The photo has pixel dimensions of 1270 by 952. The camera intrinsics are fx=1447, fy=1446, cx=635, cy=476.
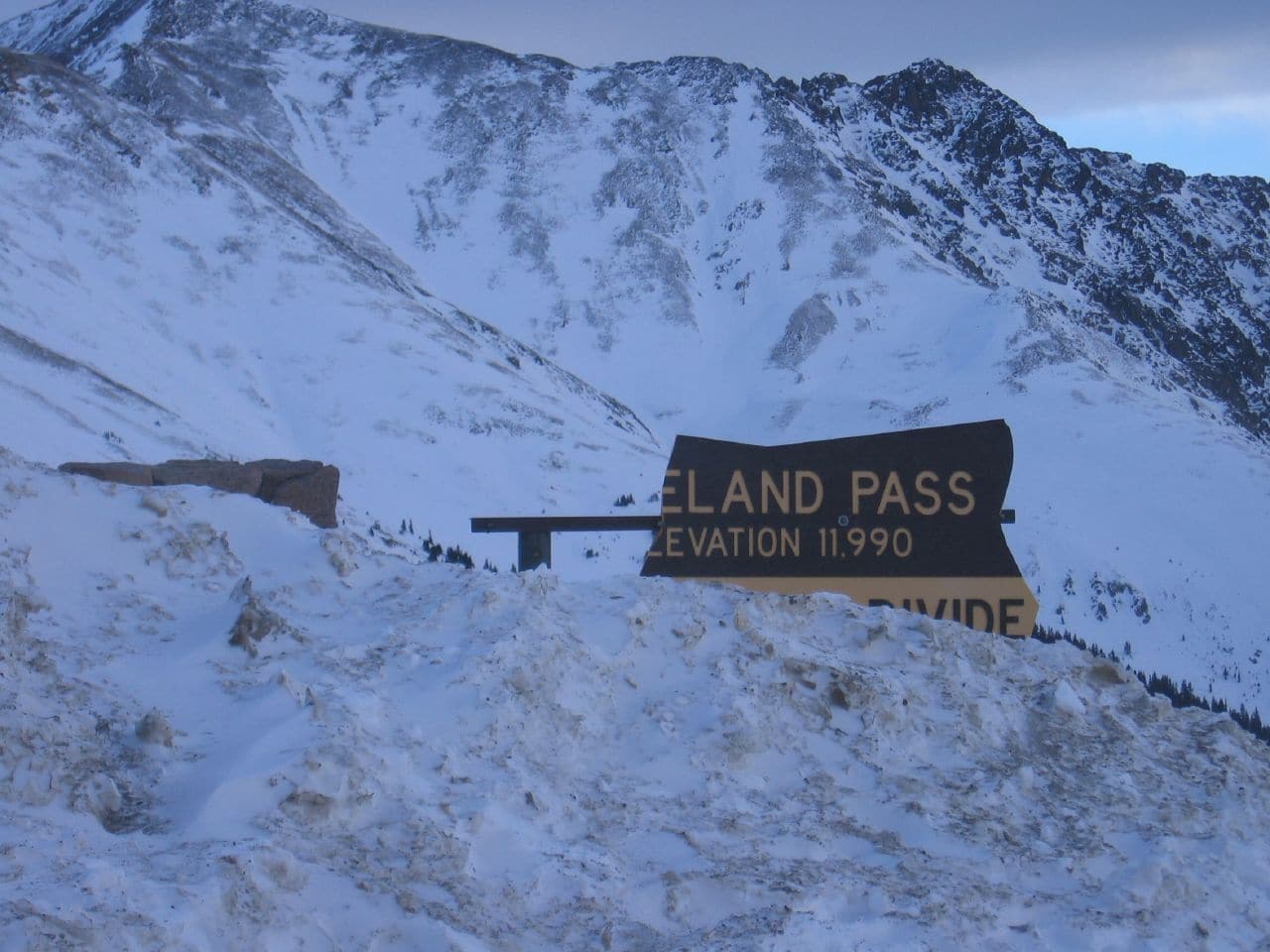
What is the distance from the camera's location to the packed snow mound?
5211 mm

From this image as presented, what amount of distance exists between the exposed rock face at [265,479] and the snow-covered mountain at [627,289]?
8.98 metres

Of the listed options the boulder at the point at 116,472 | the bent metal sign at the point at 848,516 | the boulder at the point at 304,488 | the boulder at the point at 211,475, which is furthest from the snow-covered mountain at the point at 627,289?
the bent metal sign at the point at 848,516

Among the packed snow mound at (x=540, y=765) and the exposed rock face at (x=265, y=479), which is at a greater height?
the exposed rock face at (x=265, y=479)

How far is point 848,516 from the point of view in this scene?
9.12 meters

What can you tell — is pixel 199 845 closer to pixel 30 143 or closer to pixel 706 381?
pixel 30 143

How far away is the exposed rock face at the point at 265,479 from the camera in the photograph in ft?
36.0

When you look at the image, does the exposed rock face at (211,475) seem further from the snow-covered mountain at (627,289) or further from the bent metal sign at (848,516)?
the snow-covered mountain at (627,289)

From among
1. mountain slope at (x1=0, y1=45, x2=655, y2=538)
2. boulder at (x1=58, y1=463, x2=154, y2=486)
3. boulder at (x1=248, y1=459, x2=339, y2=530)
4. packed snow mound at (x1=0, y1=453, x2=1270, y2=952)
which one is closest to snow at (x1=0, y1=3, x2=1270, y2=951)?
packed snow mound at (x1=0, y1=453, x2=1270, y2=952)

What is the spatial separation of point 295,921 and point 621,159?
62.6m

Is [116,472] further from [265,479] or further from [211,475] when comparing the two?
[265,479]

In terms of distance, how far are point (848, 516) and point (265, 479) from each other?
5.17 meters

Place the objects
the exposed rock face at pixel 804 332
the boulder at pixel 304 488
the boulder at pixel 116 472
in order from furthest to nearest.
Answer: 1. the exposed rock face at pixel 804 332
2. the boulder at pixel 304 488
3. the boulder at pixel 116 472

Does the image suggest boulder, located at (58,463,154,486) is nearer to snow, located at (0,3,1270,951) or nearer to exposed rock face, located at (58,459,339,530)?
exposed rock face, located at (58,459,339,530)

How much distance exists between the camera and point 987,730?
287 inches
